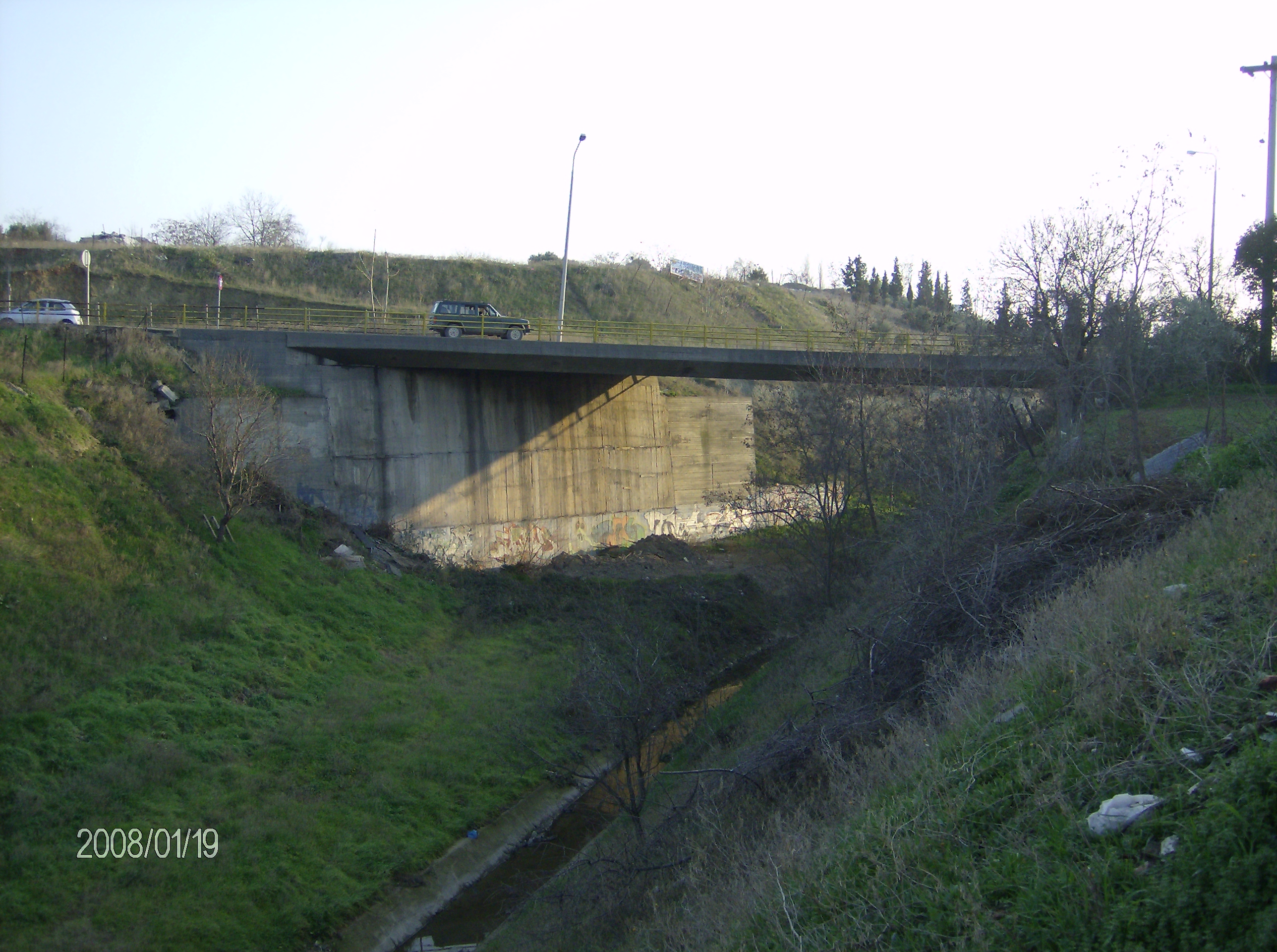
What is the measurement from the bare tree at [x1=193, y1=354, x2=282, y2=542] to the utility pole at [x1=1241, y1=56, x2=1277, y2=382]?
1210 inches

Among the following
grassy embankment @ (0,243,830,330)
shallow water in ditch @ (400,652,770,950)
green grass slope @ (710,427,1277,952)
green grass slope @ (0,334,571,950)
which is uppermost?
grassy embankment @ (0,243,830,330)

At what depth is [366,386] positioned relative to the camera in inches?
1117

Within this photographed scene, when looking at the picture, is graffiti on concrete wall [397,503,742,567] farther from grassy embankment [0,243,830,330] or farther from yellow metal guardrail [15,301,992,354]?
grassy embankment [0,243,830,330]

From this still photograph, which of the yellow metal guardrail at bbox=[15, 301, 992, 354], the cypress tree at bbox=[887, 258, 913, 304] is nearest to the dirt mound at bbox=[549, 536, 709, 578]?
the yellow metal guardrail at bbox=[15, 301, 992, 354]

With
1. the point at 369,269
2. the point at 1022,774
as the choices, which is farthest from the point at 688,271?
the point at 1022,774

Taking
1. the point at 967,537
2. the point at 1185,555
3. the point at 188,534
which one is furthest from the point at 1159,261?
the point at 188,534

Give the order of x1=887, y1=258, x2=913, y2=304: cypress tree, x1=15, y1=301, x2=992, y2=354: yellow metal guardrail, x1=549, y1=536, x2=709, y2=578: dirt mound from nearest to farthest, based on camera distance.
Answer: x1=15, y1=301, x2=992, y2=354: yellow metal guardrail < x1=549, y1=536, x2=709, y2=578: dirt mound < x1=887, y1=258, x2=913, y2=304: cypress tree

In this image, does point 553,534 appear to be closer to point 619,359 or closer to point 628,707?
point 619,359

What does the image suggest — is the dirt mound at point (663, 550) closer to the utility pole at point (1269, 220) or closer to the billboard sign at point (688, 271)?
the utility pole at point (1269, 220)

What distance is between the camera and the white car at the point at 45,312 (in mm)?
28125

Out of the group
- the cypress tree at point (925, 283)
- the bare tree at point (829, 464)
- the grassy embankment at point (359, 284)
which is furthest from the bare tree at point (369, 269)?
the cypress tree at point (925, 283)

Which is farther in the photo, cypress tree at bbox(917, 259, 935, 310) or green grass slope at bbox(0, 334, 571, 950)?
cypress tree at bbox(917, 259, 935, 310)

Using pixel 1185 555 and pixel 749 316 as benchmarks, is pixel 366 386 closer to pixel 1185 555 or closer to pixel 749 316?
pixel 1185 555

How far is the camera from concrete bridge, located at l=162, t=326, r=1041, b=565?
27.0 meters
